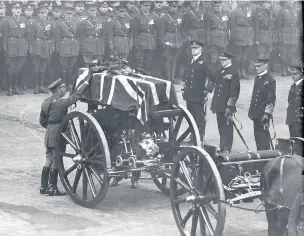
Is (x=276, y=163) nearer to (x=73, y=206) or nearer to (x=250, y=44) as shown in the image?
(x=73, y=206)

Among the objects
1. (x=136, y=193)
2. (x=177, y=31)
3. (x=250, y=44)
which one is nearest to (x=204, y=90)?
(x=136, y=193)

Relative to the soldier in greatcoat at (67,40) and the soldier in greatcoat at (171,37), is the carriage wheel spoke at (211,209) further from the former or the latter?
the soldier in greatcoat at (171,37)

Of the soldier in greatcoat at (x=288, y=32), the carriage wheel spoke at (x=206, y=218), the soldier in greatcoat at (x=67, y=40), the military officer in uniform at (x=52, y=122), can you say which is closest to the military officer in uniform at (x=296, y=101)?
the carriage wheel spoke at (x=206, y=218)

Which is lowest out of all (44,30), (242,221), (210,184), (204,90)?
(242,221)

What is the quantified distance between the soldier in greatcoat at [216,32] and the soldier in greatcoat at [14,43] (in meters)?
4.66

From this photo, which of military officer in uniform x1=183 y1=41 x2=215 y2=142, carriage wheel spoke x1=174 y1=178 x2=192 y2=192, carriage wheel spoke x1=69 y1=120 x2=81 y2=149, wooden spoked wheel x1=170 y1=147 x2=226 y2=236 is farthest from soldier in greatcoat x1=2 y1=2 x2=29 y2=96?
carriage wheel spoke x1=174 y1=178 x2=192 y2=192

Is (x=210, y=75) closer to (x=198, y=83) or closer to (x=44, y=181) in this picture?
(x=198, y=83)

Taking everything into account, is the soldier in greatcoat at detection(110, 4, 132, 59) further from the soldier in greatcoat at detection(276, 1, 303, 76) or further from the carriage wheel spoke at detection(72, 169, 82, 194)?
the carriage wheel spoke at detection(72, 169, 82, 194)

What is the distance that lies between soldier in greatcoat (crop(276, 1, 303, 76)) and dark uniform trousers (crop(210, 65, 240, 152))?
867 centimetres

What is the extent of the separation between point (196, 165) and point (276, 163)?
3.53ft

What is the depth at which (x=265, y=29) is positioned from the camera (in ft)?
66.4

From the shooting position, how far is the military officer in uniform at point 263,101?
36.1 ft

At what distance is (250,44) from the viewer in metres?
19.8

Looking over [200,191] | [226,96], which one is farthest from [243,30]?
[200,191]
